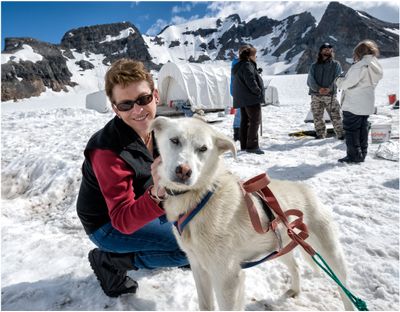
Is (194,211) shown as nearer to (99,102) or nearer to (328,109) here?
(328,109)

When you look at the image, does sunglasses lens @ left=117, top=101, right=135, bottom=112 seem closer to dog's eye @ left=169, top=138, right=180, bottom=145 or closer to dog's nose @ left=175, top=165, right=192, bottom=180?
dog's eye @ left=169, top=138, right=180, bottom=145

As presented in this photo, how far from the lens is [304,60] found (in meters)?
118

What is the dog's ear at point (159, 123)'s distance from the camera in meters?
2.26

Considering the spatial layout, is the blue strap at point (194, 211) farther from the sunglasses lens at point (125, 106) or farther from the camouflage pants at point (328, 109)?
the camouflage pants at point (328, 109)

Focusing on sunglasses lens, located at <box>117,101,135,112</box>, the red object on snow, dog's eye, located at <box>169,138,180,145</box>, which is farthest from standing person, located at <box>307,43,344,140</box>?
the red object on snow

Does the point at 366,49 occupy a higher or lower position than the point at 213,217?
higher

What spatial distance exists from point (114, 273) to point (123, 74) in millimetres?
1805

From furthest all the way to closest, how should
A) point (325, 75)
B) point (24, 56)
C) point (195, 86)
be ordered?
point (24, 56) → point (195, 86) → point (325, 75)

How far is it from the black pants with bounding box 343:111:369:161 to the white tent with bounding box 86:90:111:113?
16.4 meters

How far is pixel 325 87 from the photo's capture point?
27.1 ft

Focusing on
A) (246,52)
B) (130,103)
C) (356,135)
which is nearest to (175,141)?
(130,103)

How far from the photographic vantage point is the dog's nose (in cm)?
194

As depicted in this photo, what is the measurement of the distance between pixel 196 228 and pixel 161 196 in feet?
1.17

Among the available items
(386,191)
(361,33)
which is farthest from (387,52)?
(386,191)
